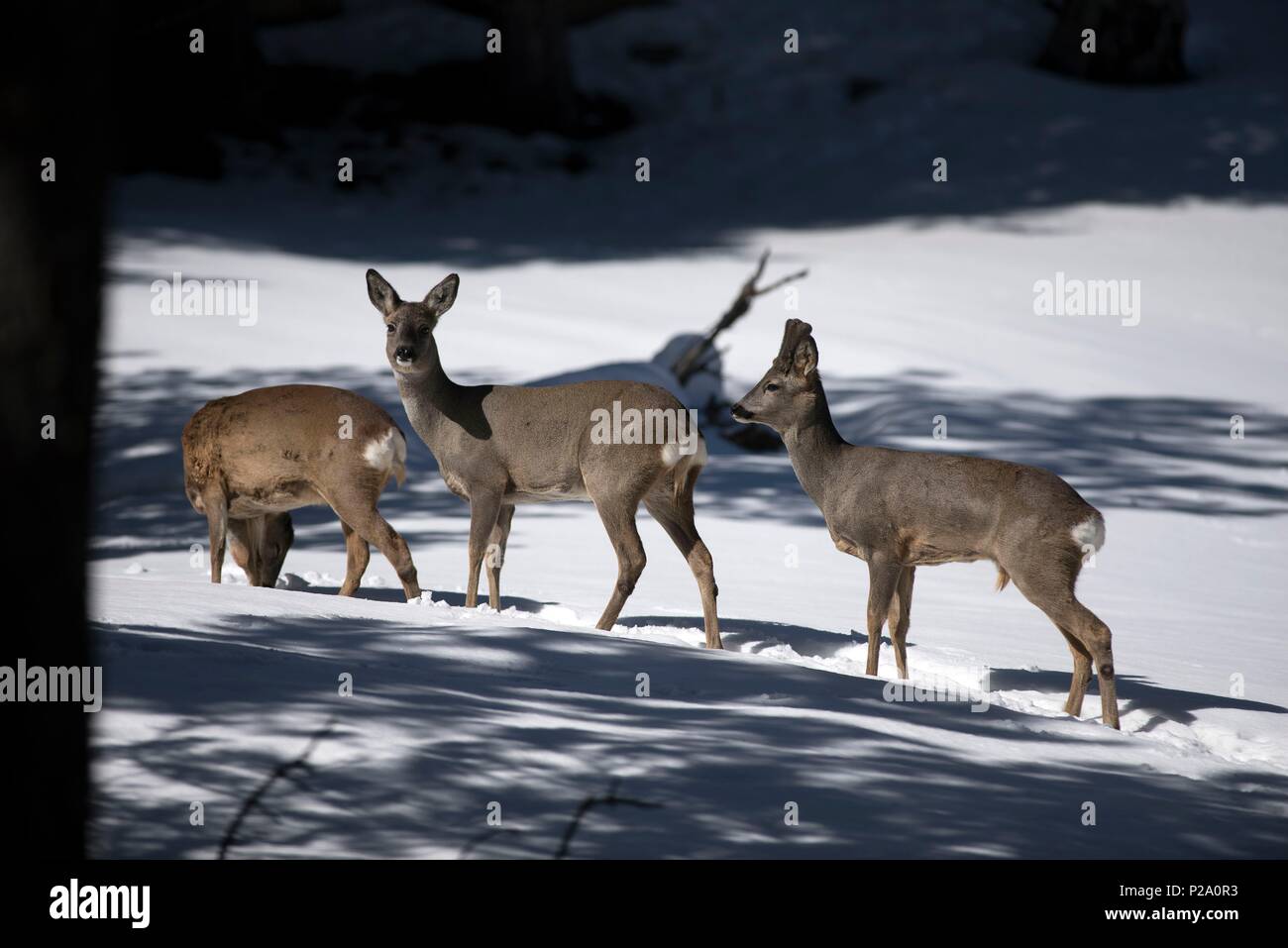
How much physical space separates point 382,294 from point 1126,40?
75.3 ft

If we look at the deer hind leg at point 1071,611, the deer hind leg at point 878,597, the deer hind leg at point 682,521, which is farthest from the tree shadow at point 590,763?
the deer hind leg at point 682,521

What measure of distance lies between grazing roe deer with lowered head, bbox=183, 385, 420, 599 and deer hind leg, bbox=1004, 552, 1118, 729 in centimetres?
324

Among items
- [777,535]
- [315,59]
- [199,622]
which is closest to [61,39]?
[199,622]

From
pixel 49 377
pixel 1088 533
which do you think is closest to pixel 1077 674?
pixel 1088 533

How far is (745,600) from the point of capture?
10.1 metres

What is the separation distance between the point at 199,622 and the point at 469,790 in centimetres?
218

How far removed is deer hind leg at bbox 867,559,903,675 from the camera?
7.37 meters

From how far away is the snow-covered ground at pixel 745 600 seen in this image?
4.84m

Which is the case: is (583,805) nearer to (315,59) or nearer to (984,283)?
(984,283)

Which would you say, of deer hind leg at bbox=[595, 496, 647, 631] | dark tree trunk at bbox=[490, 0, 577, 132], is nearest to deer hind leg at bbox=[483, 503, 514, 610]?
deer hind leg at bbox=[595, 496, 647, 631]

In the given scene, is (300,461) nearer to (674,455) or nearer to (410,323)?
(410,323)

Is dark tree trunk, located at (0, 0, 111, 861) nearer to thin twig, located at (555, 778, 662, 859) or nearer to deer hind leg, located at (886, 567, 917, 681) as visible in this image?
thin twig, located at (555, 778, 662, 859)

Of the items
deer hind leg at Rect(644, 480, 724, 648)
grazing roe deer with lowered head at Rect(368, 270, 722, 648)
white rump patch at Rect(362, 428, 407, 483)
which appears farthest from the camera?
white rump patch at Rect(362, 428, 407, 483)

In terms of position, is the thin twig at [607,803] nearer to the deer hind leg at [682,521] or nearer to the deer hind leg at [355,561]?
the deer hind leg at [682,521]
